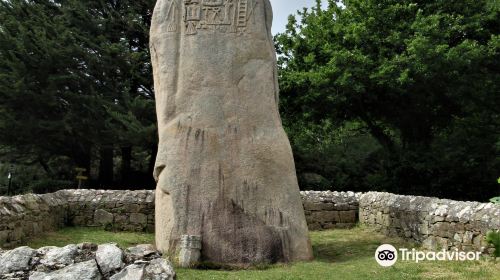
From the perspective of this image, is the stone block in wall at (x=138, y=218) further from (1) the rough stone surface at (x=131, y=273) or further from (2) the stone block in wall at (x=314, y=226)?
(1) the rough stone surface at (x=131, y=273)

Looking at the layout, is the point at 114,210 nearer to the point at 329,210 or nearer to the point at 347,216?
the point at 329,210

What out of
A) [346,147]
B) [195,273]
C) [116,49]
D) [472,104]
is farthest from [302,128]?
[195,273]

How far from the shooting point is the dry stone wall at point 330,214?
8.21 m

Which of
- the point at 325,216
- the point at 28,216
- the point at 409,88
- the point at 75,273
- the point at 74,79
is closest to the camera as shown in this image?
the point at 75,273

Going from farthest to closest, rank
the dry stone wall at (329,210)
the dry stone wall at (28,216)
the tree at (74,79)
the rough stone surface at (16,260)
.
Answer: the tree at (74,79), the dry stone wall at (329,210), the dry stone wall at (28,216), the rough stone surface at (16,260)

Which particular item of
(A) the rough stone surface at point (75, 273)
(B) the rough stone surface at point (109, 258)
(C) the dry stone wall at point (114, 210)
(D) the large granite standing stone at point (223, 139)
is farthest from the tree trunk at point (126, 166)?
(A) the rough stone surface at point (75, 273)

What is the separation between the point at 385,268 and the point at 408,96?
1145 centimetres

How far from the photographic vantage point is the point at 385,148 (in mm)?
18922

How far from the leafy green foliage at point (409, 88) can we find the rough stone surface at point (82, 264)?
1304cm

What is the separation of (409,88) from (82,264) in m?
15.1

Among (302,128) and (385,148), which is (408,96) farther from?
(302,128)

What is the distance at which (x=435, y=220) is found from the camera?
9039mm

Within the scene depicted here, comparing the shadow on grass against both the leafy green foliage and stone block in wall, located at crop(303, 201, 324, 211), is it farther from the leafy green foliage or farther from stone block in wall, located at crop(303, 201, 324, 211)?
the leafy green foliage

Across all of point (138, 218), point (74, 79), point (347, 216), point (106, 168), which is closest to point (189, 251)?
point (138, 218)
